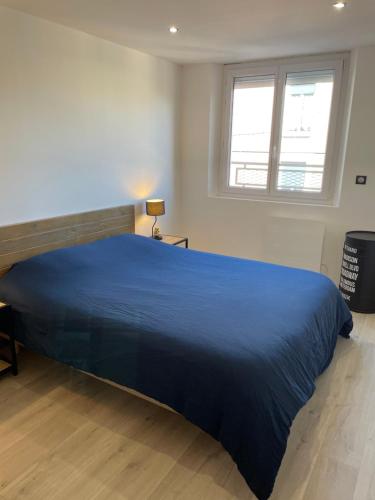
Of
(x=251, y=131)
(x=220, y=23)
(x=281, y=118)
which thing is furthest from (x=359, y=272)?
(x=220, y=23)

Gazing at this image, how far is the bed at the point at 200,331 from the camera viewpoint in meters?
1.60

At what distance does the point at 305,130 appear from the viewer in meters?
3.92

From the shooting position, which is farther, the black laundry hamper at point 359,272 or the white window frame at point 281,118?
the white window frame at point 281,118

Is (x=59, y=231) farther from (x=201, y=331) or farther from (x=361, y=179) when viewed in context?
(x=361, y=179)

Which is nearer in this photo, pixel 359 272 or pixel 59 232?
pixel 59 232

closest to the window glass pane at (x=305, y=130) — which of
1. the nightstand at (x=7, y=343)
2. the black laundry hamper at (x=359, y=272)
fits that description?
the black laundry hamper at (x=359, y=272)

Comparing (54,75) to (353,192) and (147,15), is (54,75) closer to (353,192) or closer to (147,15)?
(147,15)

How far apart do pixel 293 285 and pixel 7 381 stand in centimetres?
198

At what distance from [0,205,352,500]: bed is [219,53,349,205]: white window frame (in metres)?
1.49

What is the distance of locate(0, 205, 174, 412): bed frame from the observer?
2.65 m

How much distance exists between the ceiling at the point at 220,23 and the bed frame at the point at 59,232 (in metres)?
1.48

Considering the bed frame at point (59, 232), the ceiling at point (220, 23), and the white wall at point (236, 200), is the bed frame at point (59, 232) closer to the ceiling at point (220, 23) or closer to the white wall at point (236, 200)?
the white wall at point (236, 200)

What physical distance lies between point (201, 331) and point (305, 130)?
9.57 feet

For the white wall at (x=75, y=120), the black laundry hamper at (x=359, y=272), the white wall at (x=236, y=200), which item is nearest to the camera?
the white wall at (x=75, y=120)
